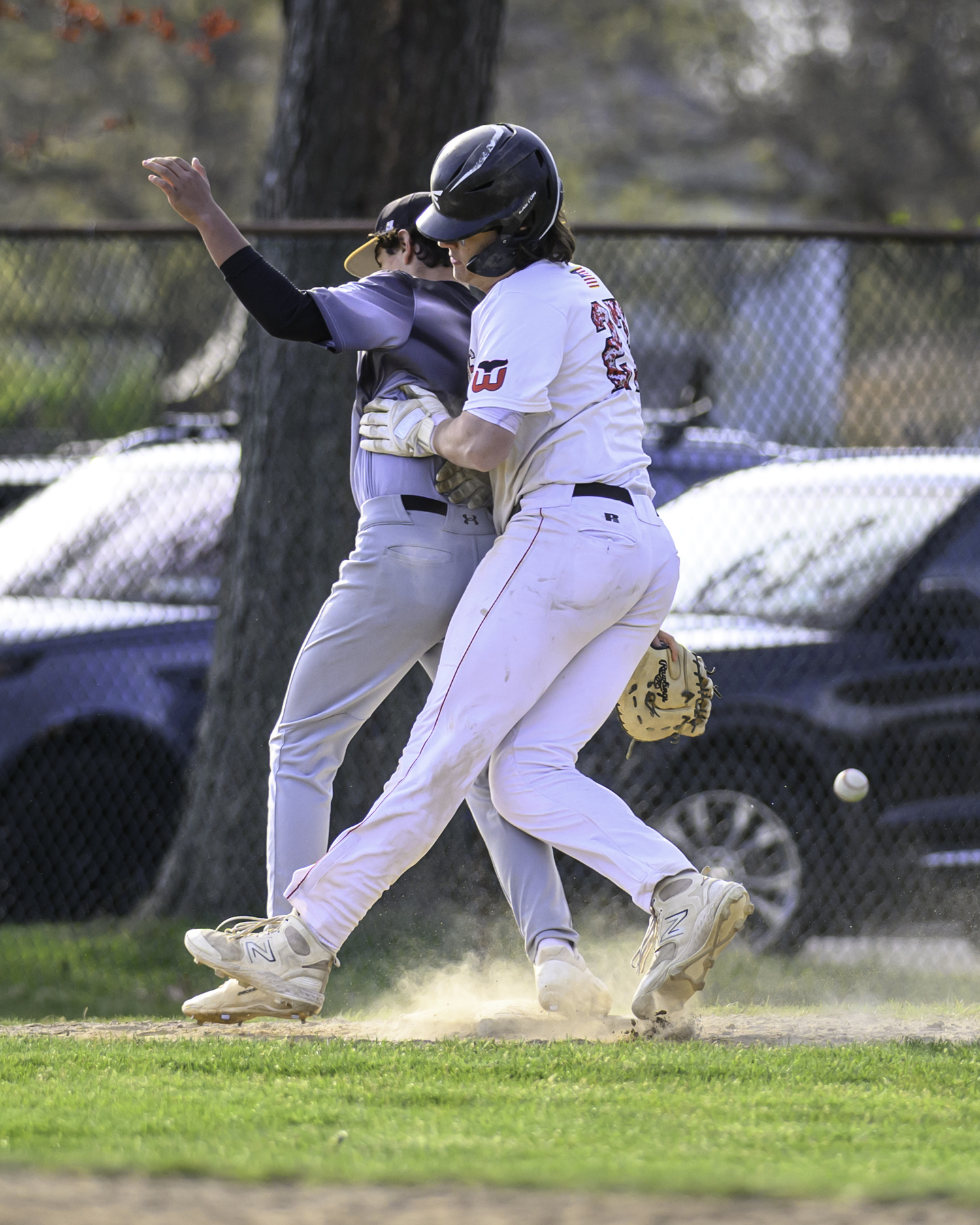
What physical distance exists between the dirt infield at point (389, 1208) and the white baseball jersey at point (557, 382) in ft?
5.83

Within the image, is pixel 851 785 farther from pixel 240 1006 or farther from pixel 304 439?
pixel 240 1006

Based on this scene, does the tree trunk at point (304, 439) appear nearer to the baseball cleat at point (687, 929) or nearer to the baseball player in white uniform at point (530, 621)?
the baseball player in white uniform at point (530, 621)

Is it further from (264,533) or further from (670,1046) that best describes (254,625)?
(670,1046)

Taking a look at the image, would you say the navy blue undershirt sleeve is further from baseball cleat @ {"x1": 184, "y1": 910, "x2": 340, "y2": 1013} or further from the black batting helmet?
baseball cleat @ {"x1": 184, "y1": 910, "x2": 340, "y2": 1013}

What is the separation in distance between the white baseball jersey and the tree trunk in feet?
7.06

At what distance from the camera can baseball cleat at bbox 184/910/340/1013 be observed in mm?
4066

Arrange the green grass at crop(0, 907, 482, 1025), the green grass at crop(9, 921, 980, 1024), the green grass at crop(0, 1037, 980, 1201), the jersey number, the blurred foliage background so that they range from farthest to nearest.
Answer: the blurred foliage background → the green grass at crop(0, 907, 482, 1025) → the green grass at crop(9, 921, 980, 1024) → the jersey number → the green grass at crop(0, 1037, 980, 1201)

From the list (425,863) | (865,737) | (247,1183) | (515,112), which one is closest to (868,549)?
(865,737)

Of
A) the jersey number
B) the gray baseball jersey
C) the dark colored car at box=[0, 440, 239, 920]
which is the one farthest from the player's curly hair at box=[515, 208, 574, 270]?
the dark colored car at box=[0, 440, 239, 920]

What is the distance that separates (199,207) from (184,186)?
0.07 metres

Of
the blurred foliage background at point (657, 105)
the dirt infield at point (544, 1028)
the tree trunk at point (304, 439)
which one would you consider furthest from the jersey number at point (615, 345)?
the blurred foliage background at point (657, 105)

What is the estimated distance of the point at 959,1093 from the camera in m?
3.70

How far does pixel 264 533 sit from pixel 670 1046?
293 centimetres

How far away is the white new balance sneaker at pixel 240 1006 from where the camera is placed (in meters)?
4.10
